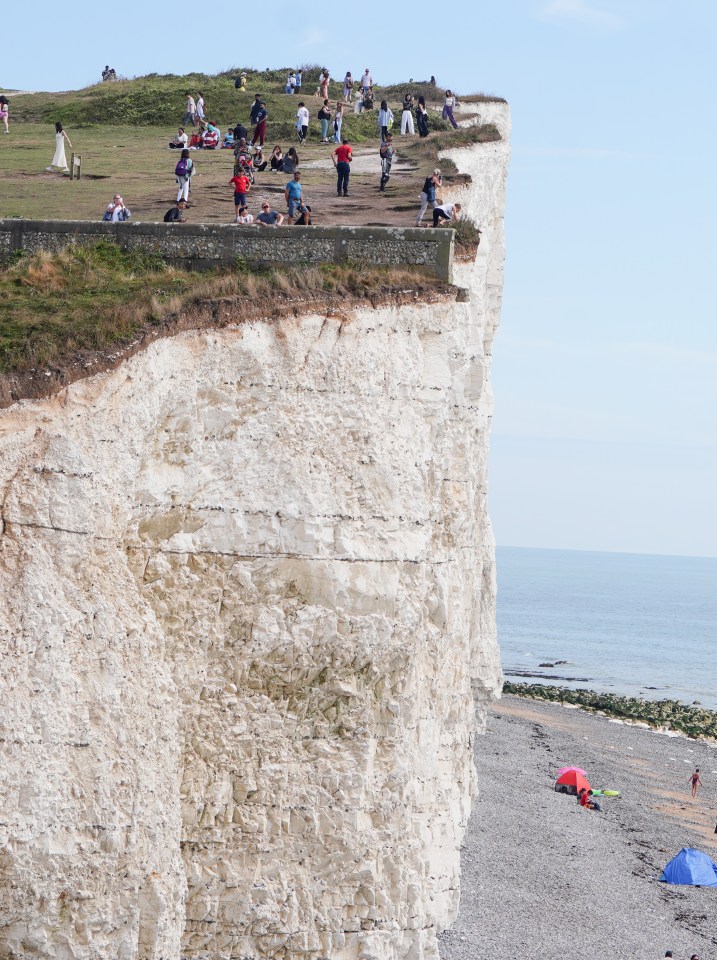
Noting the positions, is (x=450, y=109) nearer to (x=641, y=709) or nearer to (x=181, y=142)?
(x=181, y=142)

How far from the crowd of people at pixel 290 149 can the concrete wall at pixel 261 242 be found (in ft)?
4.52

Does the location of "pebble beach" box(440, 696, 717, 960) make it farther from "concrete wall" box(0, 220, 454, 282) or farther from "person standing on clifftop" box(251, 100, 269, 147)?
"person standing on clifftop" box(251, 100, 269, 147)

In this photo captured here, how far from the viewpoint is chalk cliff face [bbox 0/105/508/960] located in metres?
16.9

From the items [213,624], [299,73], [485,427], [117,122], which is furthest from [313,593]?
[299,73]

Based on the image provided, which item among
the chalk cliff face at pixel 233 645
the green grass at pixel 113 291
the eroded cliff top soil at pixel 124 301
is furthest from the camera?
the green grass at pixel 113 291

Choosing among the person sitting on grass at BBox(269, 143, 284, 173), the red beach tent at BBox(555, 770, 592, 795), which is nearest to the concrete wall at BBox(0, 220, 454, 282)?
the person sitting on grass at BBox(269, 143, 284, 173)

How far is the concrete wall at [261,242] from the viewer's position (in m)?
22.8

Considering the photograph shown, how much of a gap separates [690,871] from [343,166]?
23873mm

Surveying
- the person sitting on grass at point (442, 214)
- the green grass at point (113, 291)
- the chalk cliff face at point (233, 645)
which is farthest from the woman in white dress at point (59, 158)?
the chalk cliff face at point (233, 645)

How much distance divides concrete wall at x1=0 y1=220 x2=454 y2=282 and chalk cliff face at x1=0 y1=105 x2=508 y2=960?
1418 mm

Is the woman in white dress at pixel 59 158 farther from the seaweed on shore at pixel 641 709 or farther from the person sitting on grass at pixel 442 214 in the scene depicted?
the seaweed on shore at pixel 641 709

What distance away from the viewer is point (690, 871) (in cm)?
3888

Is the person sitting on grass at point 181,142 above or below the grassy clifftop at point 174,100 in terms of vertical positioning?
below

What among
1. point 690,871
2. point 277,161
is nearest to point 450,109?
point 277,161
